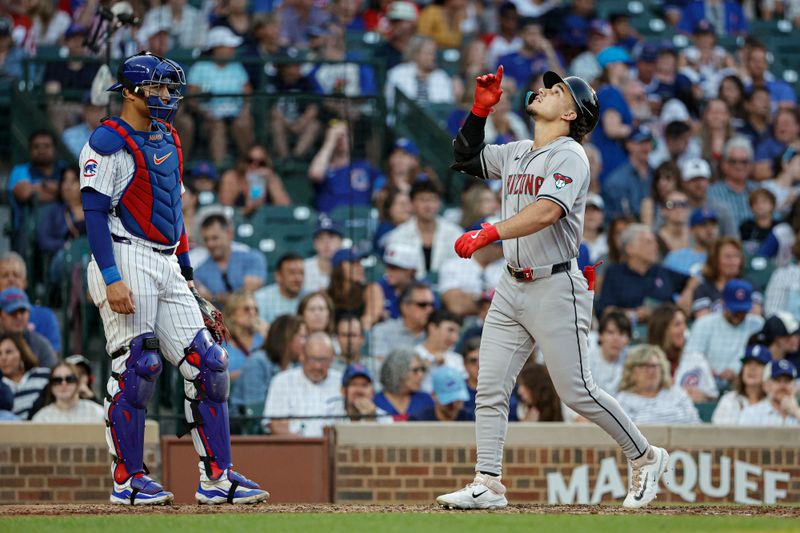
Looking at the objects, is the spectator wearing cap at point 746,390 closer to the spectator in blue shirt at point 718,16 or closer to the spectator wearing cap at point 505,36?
the spectator wearing cap at point 505,36

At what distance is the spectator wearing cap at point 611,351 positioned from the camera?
9484 millimetres

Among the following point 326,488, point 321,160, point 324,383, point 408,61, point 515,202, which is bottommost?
point 326,488

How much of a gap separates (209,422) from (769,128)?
28.0 feet

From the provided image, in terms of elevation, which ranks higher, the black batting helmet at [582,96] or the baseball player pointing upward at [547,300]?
the black batting helmet at [582,96]

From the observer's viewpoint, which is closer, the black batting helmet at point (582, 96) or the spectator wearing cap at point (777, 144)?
the black batting helmet at point (582, 96)

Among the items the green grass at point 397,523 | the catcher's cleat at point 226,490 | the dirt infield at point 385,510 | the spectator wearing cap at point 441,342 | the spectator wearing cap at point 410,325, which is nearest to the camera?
the green grass at point 397,523

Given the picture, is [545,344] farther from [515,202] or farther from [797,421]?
[797,421]

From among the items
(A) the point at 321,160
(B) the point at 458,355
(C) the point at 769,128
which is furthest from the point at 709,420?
(C) the point at 769,128

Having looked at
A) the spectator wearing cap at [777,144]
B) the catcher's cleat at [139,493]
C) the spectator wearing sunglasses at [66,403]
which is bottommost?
the catcher's cleat at [139,493]

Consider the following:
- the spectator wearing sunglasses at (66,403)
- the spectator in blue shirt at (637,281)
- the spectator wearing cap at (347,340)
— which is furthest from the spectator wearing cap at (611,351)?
the spectator wearing sunglasses at (66,403)

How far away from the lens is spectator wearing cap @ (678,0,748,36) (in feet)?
48.7

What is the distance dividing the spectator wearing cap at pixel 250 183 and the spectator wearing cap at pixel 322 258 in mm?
658

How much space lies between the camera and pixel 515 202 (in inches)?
234

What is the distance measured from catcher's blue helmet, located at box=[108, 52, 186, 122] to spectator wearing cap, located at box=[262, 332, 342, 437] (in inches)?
119
